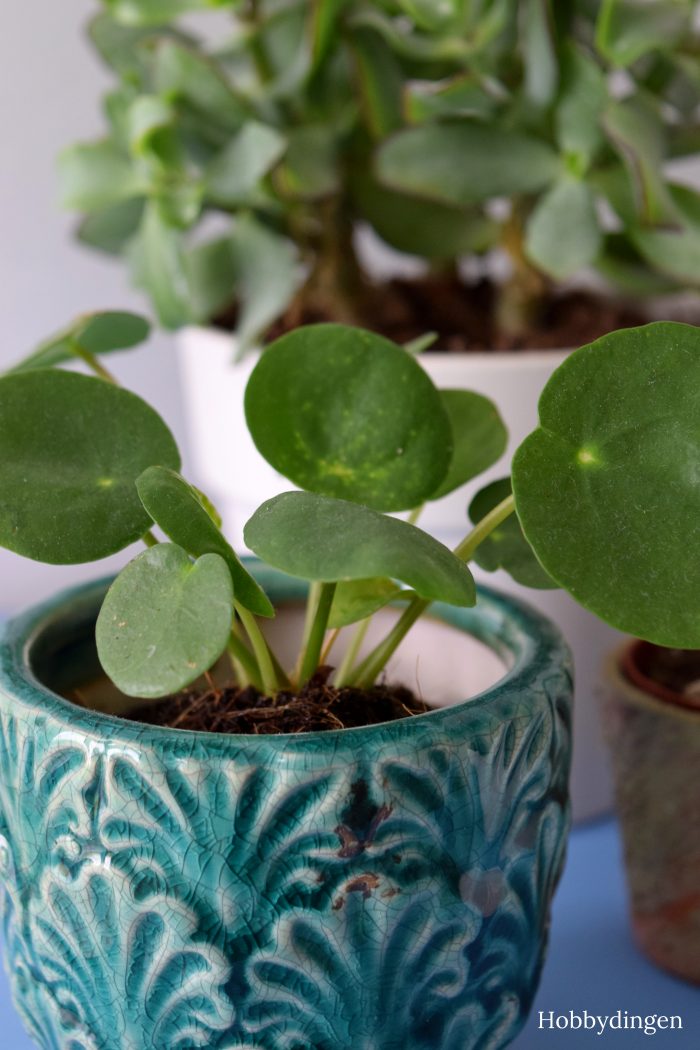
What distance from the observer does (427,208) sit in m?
0.70

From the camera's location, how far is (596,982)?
535 millimetres

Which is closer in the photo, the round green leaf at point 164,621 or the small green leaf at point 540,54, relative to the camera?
the round green leaf at point 164,621

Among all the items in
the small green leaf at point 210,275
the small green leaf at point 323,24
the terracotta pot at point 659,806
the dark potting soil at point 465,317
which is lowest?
the terracotta pot at point 659,806

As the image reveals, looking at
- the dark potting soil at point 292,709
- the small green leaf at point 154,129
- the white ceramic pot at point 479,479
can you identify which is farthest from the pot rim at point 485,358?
the dark potting soil at point 292,709

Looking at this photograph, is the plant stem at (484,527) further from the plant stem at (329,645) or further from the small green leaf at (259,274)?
the small green leaf at (259,274)

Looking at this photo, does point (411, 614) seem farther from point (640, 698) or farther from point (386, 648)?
point (640, 698)

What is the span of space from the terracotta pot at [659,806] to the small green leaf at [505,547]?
0.12 m

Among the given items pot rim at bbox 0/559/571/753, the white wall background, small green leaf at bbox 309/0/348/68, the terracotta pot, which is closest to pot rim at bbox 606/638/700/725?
the terracotta pot

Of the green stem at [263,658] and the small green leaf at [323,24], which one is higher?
the small green leaf at [323,24]

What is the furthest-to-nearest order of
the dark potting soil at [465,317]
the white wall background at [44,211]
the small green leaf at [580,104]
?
the white wall background at [44,211] < the dark potting soil at [465,317] < the small green leaf at [580,104]

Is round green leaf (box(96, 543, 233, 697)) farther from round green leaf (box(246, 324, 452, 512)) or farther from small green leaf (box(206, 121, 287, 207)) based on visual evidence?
small green leaf (box(206, 121, 287, 207))

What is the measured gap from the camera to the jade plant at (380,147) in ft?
1.98

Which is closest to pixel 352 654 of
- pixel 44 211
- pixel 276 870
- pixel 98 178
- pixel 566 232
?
pixel 276 870

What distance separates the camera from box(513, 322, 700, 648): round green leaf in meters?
0.32
